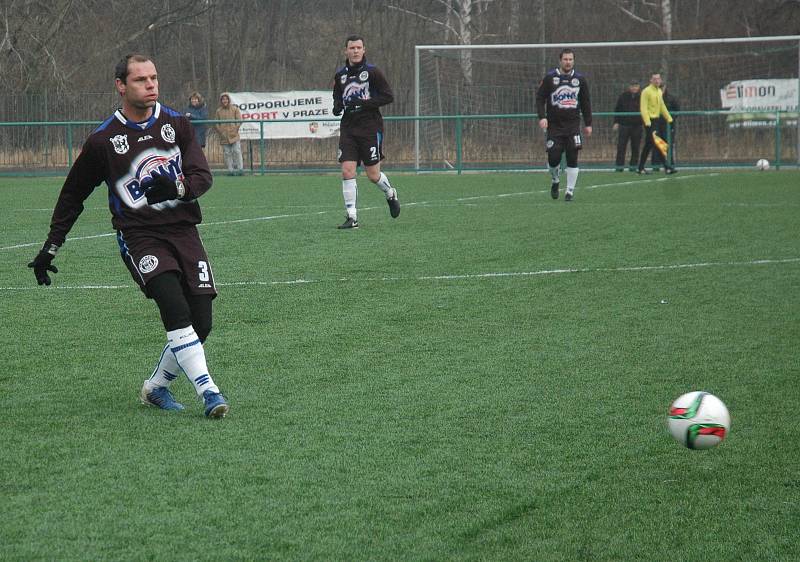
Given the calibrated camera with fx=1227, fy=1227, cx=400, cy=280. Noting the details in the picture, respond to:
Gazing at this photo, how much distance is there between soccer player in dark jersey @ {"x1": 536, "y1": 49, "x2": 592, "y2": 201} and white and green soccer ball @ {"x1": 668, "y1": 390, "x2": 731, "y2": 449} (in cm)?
1222

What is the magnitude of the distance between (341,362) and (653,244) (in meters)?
5.82

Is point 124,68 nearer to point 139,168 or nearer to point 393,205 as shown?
point 139,168

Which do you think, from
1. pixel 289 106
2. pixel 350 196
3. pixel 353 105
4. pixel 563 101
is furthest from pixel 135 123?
pixel 289 106

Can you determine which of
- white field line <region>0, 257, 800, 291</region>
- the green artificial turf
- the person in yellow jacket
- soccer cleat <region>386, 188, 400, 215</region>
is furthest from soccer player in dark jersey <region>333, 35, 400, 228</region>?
the person in yellow jacket

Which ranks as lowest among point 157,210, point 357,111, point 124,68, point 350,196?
point 350,196

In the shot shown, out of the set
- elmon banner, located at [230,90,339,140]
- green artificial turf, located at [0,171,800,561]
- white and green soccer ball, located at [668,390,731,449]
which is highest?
elmon banner, located at [230,90,339,140]

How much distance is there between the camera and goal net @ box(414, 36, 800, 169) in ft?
88.0

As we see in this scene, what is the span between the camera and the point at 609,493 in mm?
4117

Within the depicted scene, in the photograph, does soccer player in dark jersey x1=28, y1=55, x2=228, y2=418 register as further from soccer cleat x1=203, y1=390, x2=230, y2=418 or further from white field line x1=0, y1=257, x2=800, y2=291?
white field line x1=0, y1=257, x2=800, y2=291

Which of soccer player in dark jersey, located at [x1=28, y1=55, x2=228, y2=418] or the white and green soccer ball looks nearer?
the white and green soccer ball

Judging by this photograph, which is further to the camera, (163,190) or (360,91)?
(360,91)

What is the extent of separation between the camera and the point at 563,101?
16688 millimetres

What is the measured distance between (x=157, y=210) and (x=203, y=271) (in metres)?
0.33

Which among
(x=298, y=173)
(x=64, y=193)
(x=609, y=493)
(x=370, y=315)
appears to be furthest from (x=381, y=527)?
(x=298, y=173)
